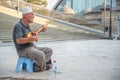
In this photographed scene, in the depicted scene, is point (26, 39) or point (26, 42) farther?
point (26, 42)

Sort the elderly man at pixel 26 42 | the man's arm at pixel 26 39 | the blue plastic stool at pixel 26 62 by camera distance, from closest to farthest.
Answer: the man's arm at pixel 26 39 → the elderly man at pixel 26 42 → the blue plastic stool at pixel 26 62

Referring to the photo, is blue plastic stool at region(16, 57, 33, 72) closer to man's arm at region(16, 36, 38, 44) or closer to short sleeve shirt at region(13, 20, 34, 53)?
short sleeve shirt at region(13, 20, 34, 53)

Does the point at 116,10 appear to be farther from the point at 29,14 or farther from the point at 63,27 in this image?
the point at 29,14

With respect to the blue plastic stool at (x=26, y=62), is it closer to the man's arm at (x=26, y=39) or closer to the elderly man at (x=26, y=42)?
the elderly man at (x=26, y=42)

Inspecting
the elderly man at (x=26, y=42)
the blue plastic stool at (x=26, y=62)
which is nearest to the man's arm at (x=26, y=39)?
the elderly man at (x=26, y=42)

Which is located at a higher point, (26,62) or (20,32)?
(20,32)

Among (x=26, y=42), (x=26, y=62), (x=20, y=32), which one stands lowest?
(x=26, y=62)

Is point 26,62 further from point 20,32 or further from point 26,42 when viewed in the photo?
point 20,32

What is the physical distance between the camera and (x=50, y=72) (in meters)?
9.08

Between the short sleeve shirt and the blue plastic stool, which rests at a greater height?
the short sleeve shirt

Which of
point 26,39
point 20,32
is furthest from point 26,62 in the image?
point 20,32

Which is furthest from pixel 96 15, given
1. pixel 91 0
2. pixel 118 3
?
pixel 91 0

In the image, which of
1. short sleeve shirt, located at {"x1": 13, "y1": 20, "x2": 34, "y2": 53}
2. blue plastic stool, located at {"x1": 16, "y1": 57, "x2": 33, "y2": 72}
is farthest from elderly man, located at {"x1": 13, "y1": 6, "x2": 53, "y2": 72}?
blue plastic stool, located at {"x1": 16, "y1": 57, "x2": 33, "y2": 72}

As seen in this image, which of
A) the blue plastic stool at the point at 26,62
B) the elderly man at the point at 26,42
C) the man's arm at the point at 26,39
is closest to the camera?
the man's arm at the point at 26,39
